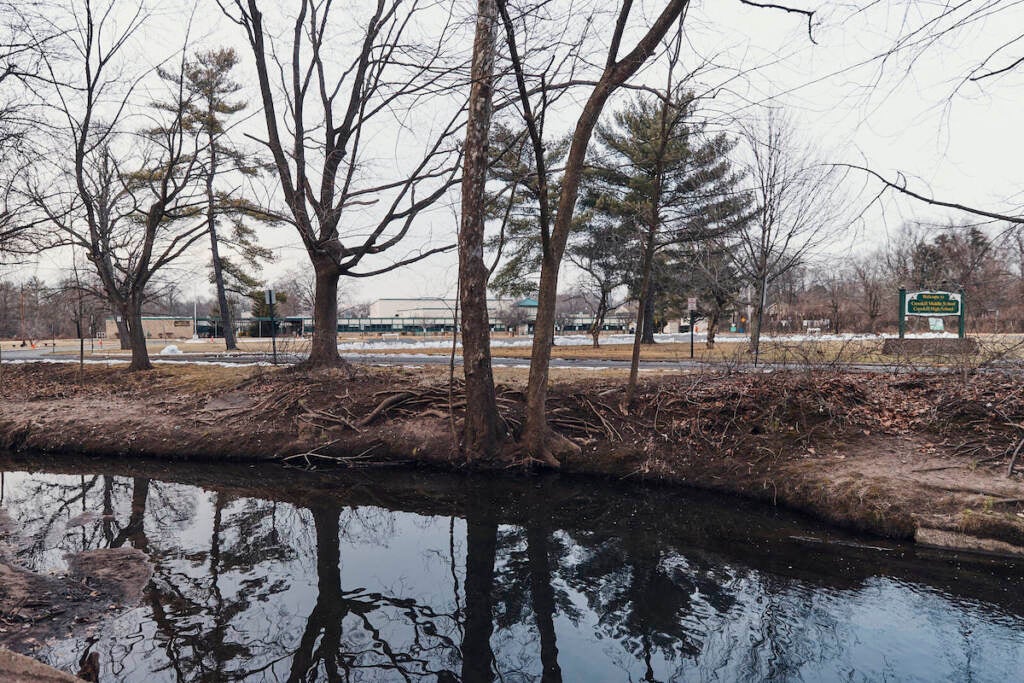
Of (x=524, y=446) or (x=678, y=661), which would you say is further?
(x=524, y=446)

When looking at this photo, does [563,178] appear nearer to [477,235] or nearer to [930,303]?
[477,235]

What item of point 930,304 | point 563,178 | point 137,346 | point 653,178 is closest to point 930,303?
point 930,304

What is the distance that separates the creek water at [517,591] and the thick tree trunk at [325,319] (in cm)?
598

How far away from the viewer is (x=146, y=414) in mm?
13391

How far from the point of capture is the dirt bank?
760 centimetres

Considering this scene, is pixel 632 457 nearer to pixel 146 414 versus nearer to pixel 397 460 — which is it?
pixel 397 460

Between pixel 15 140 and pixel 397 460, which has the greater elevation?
pixel 15 140

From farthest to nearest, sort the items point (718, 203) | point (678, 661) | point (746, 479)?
A: point (718, 203) < point (746, 479) < point (678, 661)

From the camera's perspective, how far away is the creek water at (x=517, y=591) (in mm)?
4676

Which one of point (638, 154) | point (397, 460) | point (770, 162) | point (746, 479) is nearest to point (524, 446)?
point (397, 460)

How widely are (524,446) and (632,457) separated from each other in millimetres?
1839

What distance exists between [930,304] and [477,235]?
59.9 feet

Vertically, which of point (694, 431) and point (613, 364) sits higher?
point (613, 364)

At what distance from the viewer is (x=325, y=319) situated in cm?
1535
